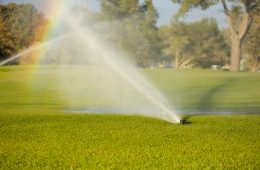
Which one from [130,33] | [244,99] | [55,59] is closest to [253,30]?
[130,33]

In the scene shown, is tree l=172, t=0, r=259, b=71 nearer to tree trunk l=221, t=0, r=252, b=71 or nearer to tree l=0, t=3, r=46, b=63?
tree trunk l=221, t=0, r=252, b=71

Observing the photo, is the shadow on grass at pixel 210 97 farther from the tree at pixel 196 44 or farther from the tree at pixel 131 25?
the tree at pixel 196 44

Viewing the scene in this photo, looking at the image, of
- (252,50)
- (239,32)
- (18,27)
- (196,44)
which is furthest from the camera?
(196,44)

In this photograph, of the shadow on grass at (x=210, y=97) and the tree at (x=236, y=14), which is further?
the tree at (x=236, y=14)

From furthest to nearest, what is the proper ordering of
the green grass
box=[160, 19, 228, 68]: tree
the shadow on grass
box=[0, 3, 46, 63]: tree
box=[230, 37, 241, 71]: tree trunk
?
box=[160, 19, 228, 68]: tree, box=[230, 37, 241, 71]: tree trunk, box=[0, 3, 46, 63]: tree, the shadow on grass, the green grass

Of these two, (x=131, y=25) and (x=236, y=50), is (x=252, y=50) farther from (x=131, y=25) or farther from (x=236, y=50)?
(x=236, y=50)

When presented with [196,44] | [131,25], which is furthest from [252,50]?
[131,25]

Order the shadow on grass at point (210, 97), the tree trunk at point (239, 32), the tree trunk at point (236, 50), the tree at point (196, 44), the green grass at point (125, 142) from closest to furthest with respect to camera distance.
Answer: the green grass at point (125, 142), the shadow on grass at point (210, 97), the tree trunk at point (239, 32), the tree trunk at point (236, 50), the tree at point (196, 44)

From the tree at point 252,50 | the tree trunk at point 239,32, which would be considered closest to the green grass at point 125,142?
the tree trunk at point 239,32

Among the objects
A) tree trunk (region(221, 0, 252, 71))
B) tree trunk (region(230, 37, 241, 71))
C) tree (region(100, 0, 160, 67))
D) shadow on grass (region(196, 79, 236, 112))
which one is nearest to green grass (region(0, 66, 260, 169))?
shadow on grass (region(196, 79, 236, 112))

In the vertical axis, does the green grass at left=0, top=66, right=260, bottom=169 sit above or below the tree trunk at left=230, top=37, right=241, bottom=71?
below

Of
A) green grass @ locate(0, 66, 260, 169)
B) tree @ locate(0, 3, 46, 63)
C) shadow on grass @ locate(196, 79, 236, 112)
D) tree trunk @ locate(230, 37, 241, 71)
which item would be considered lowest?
shadow on grass @ locate(196, 79, 236, 112)

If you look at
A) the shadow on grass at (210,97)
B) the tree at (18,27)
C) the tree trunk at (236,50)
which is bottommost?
the shadow on grass at (210,97)

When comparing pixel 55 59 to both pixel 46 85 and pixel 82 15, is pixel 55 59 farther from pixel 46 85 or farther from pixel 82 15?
pixel 46 85
